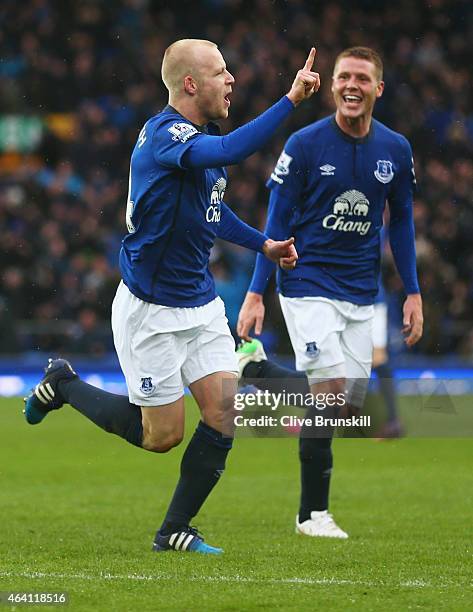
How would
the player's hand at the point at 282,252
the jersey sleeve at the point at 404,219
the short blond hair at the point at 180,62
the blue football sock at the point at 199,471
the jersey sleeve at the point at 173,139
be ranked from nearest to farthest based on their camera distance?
the jersey sleeve at the point at 173,139
the player's hand at the point at 282,252
the short blond hair at the point at 180,62
the blue football sock at the point at 199,471
the jersey sleeve at the point at 404,219

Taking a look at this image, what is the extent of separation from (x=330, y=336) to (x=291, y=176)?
86 centimetres

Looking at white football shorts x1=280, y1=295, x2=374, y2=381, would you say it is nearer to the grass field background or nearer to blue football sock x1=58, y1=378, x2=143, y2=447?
the grass field background

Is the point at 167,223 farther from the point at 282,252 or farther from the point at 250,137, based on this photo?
the point at 250,137

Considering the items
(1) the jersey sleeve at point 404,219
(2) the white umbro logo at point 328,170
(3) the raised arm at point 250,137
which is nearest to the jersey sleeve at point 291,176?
(2) the white umbro logo at point 328,170

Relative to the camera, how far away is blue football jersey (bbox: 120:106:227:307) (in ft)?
19.2

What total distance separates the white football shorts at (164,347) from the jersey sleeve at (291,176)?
1.10m

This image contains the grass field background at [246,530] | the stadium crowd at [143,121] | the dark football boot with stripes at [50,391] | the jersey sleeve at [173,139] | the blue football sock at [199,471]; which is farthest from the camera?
the stadium crowd at [143,121]

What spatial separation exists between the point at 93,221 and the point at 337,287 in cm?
1252

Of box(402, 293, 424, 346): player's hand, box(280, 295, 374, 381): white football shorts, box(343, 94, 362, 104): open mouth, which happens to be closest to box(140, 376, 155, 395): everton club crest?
box(280, 295, 374, 381): white football shorts

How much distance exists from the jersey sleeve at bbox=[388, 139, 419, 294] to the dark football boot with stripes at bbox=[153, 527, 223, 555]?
1.89m

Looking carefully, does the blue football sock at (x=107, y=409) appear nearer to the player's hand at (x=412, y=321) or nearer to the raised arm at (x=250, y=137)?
the raised arm at (x=250, y=137)

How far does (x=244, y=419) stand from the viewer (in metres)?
6.72

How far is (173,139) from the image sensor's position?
566 centimetres

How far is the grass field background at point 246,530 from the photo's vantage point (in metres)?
4.85
